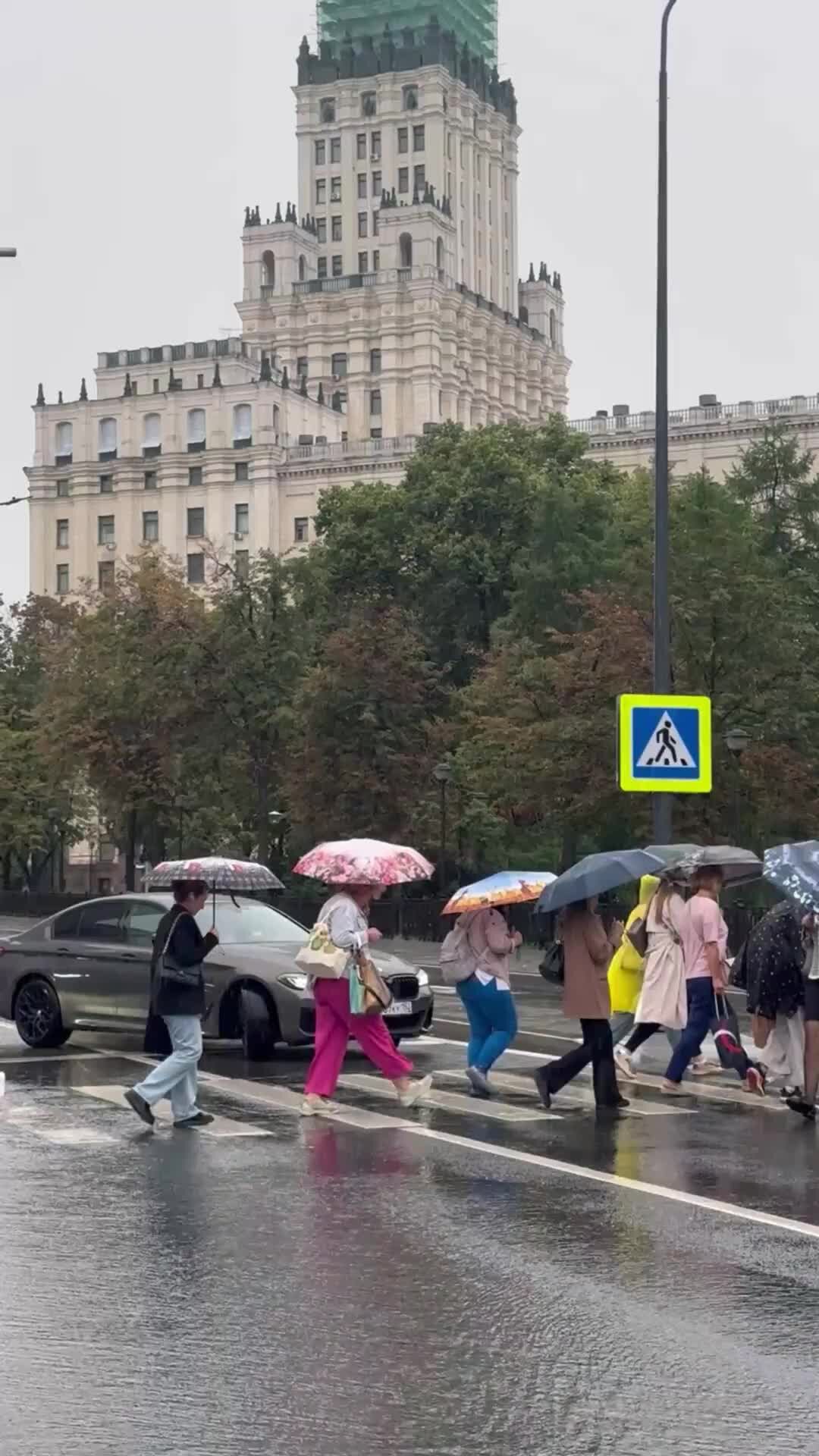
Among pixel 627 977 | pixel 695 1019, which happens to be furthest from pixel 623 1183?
pixel 627 977

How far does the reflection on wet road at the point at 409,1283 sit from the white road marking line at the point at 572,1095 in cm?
17

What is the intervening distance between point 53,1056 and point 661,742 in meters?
6.73

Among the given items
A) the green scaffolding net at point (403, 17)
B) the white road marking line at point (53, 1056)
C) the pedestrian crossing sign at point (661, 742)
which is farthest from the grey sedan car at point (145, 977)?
the green scaffolding net at point (403, 17)

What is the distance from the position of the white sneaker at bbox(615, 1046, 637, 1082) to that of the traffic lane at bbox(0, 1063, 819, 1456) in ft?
17.1

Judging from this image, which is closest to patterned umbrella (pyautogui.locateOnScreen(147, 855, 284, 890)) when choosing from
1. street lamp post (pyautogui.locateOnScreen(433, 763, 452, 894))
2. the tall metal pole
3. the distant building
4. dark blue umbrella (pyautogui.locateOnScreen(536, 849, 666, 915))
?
dark blue umbrella (pyautogui.locateOnScreen(536, 849, 666, 915))

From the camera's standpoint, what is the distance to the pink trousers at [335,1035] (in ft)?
46.9

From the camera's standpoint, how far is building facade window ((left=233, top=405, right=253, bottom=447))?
12731 cm

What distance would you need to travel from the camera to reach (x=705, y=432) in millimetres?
109188

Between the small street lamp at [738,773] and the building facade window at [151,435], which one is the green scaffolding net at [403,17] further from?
the small street lamp at [738,773]

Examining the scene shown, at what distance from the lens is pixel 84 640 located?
64.6 metres

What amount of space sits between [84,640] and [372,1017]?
51099 mm

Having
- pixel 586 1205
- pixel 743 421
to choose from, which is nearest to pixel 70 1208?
pixel 586 1205

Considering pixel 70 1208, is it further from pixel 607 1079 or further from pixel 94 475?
pixel 94 475

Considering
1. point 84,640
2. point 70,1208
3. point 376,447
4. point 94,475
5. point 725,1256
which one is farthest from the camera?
→ point 94,475
